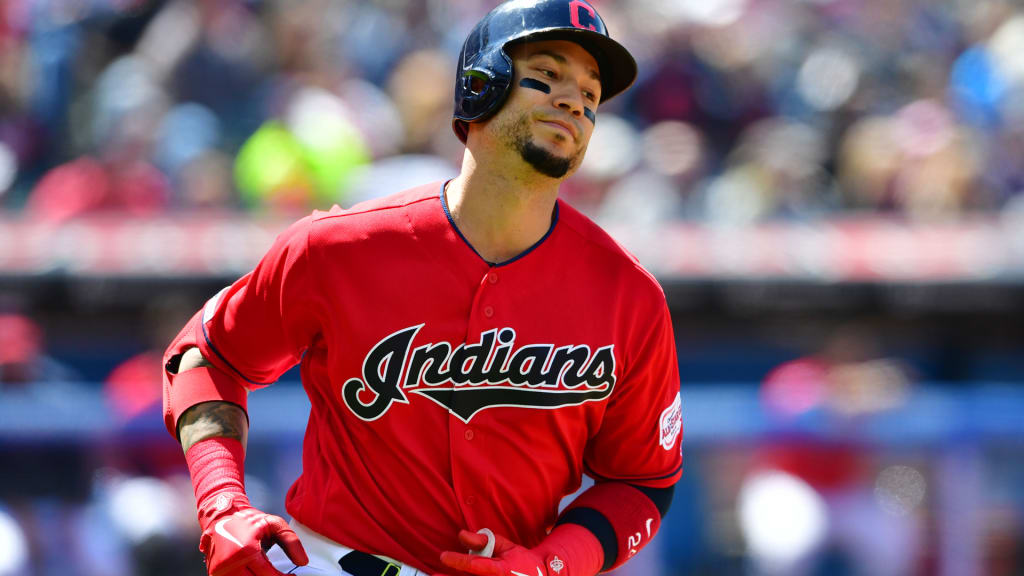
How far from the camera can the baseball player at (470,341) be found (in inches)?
104

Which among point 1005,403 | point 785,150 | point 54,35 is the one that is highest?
point 54,35

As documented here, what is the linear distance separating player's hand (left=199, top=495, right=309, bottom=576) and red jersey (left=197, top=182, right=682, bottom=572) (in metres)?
0.17

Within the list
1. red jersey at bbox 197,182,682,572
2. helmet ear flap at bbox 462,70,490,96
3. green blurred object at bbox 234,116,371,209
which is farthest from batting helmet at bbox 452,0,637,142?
green blurred object at bbox 234,116,371,209

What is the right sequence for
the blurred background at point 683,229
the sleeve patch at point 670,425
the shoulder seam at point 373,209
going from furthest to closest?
the blurred background at point 683,229
the sleeve patch at point 670,425
the shoulder seam at point 373,209

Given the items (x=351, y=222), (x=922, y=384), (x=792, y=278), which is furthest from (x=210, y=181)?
(x=351, y=222)

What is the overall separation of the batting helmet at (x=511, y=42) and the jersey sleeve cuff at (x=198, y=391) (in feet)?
2.45

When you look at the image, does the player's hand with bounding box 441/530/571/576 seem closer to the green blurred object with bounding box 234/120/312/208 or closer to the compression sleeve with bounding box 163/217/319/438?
the compression sleeve with bounding box 163/217/319/438

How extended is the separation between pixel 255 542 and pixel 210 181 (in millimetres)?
5535

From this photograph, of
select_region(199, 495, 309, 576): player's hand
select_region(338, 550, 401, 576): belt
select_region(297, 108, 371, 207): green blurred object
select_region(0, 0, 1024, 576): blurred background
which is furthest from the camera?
select_region(297, 108, 371, 207): green blurred object

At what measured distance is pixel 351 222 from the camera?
2695 mm

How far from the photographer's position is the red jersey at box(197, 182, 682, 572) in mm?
2648

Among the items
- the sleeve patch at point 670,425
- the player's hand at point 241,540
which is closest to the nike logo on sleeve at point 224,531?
the player's hand at point 241,540

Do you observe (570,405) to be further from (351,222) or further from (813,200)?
(813,200)

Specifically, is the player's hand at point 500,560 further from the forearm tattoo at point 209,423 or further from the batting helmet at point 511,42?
the batting helmet at point 511,42
